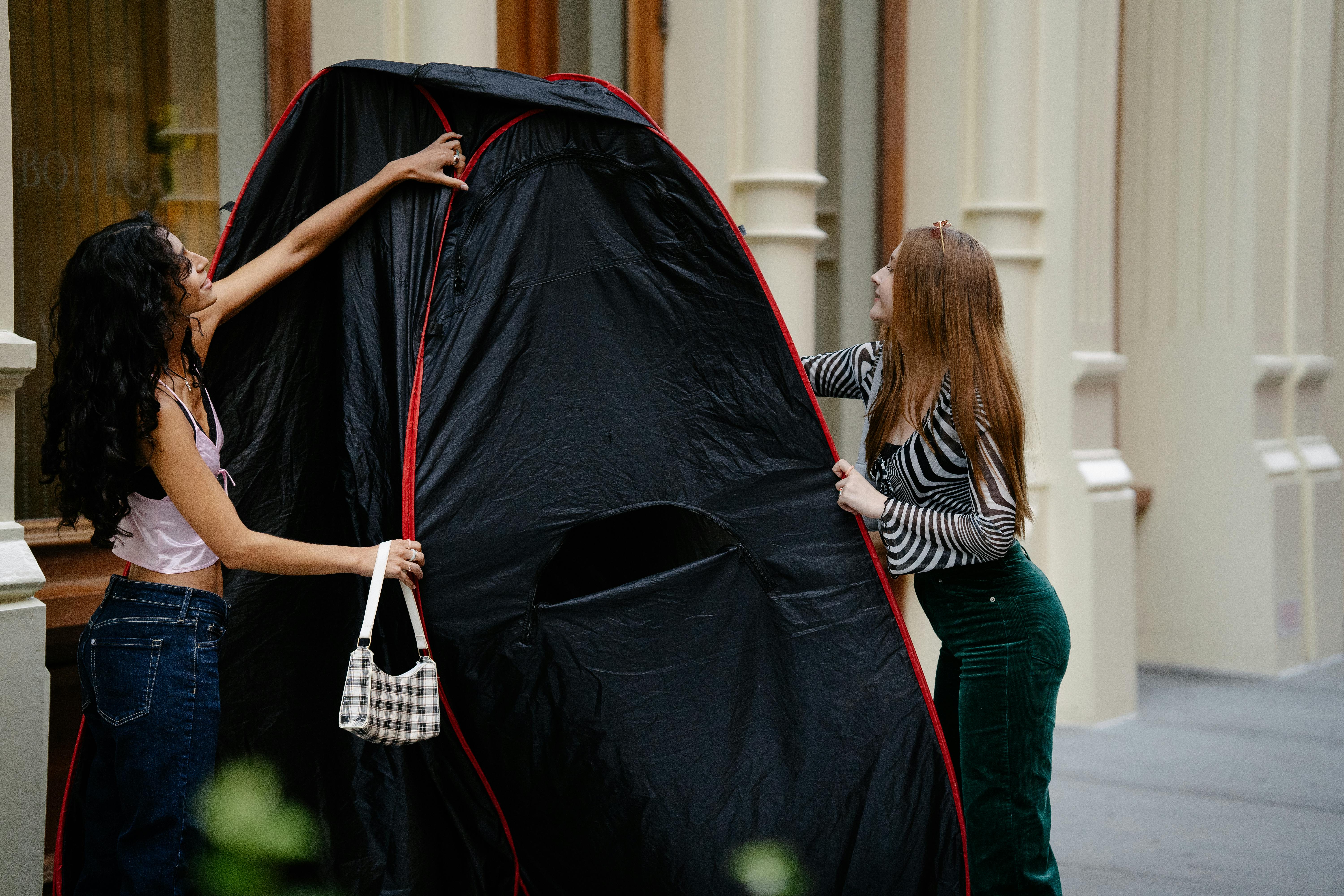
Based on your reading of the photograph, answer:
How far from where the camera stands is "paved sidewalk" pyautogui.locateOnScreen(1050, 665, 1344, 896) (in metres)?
4.04

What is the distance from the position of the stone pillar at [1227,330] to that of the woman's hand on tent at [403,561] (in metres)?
5.70

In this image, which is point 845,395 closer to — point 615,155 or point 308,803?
point 615,155

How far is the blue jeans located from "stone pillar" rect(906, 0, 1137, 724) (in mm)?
4336

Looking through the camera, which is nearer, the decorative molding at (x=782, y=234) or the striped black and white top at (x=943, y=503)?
the striped black and white top at (x=943, y=503)

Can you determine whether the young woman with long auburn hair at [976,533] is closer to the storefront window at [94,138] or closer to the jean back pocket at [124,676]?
the jean back pocket at [124,676]

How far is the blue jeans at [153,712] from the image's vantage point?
7.30ft

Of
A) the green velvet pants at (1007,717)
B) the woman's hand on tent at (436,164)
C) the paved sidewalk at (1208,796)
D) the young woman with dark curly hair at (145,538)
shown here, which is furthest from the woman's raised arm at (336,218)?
the paved sidewalk at (1208,796)

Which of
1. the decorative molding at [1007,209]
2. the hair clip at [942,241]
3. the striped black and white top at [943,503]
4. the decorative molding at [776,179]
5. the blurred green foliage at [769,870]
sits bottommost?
the blurred green foliage at [769,870]

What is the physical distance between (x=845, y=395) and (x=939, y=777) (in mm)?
962

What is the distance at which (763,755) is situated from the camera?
8.62ft

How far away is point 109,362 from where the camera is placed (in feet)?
7.09

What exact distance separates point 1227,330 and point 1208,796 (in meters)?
3.04

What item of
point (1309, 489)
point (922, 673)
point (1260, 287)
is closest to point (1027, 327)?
point (1260, 287)

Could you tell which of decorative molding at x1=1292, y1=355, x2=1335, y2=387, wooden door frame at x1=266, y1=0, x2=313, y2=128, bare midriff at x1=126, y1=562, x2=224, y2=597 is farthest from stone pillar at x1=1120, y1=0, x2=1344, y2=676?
bare midriff at x1=126, y1=562, x2=224, y2=597
